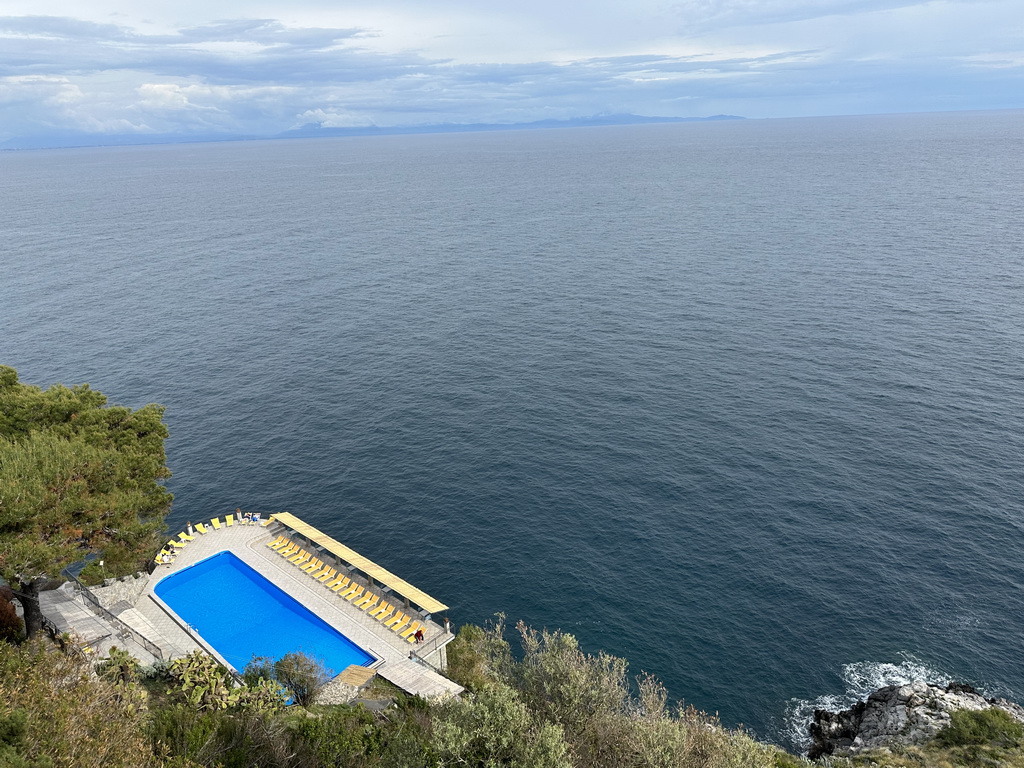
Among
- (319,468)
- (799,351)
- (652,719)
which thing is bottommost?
(319,468)

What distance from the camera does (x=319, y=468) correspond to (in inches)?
2274

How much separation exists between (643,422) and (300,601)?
35178 millimetres

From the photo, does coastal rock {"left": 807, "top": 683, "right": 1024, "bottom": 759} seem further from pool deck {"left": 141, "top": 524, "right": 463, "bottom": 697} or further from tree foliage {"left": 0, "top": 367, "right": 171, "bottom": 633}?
tree foliage {"left": 0, "top": 367, "right": 171, "bottom": 633}

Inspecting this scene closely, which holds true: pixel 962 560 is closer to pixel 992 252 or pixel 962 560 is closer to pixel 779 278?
pixel 779 278

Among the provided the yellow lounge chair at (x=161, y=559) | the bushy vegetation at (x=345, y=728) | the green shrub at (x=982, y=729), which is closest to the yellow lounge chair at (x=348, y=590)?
the yellow lounge chair at (x=161, y=559)

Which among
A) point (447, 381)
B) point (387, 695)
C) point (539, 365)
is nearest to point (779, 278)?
point (539, 365)

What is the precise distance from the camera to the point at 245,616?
41.5 metres

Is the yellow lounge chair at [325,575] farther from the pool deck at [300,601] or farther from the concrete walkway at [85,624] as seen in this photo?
the concrete walkway at [85,624]

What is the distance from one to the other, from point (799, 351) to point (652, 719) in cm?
6240

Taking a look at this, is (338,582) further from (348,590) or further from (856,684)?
(856,684)

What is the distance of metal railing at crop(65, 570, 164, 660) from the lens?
119ft

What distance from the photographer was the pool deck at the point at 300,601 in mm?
A: 35659

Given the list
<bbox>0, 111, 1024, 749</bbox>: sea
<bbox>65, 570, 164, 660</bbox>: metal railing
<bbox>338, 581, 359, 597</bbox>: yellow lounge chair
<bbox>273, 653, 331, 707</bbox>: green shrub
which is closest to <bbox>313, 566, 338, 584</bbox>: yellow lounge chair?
<bbox>338, 581, 359, 597</bbox>: yellow lounge chair

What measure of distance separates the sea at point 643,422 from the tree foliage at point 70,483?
1721cm
